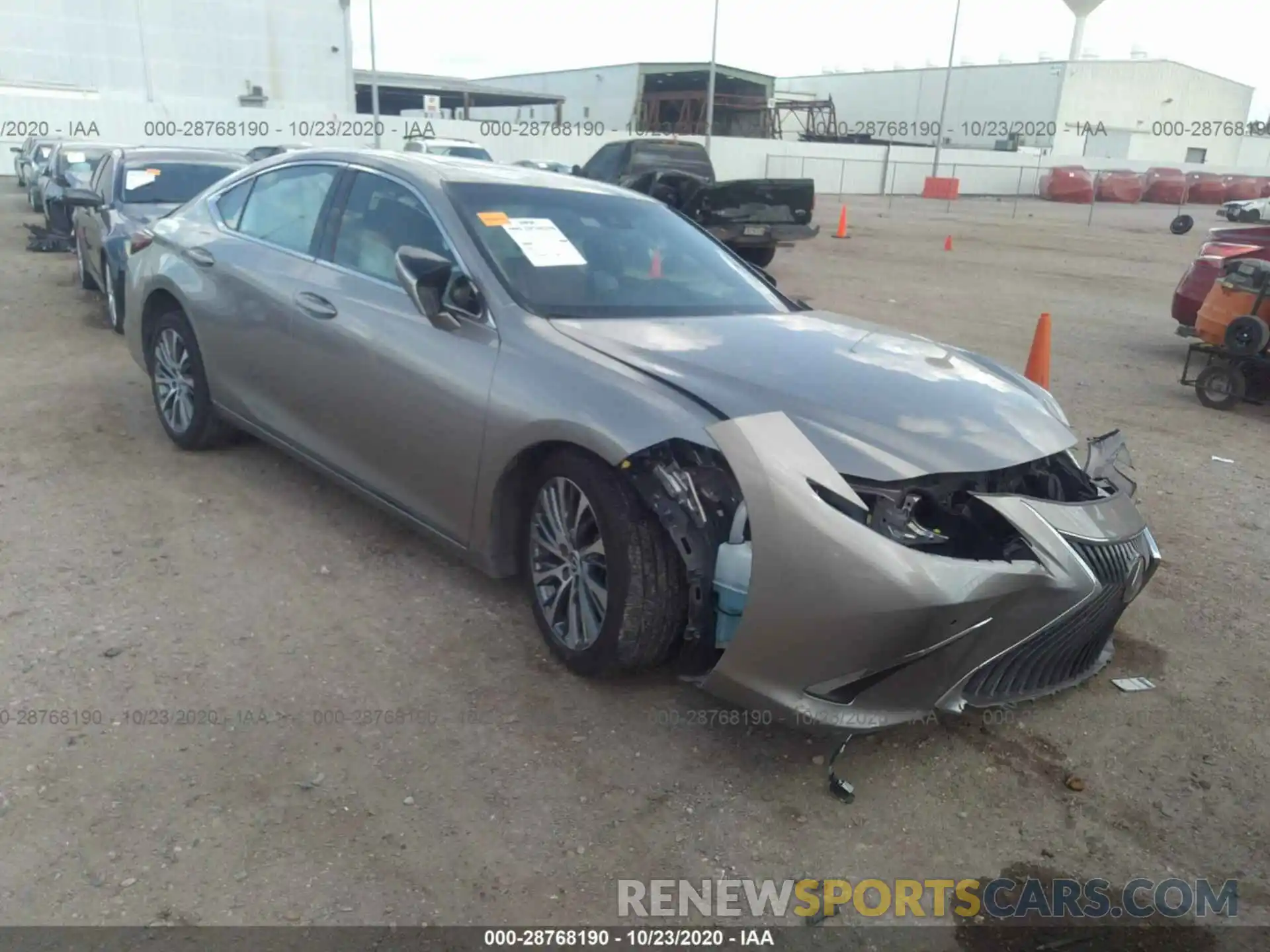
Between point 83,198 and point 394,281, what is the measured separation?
6.03 meters

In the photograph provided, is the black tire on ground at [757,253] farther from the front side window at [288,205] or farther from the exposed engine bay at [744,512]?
the exposed engine bay at [744,512]

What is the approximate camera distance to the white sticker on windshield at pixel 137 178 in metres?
8.69

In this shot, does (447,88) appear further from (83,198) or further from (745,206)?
(83,198)

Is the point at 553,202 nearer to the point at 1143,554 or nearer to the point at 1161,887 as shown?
the point at 1143,554

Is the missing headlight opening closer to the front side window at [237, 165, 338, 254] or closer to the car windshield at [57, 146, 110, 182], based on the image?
the front side window at [237, 165, 338, 254]

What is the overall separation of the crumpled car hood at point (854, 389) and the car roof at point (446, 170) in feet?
3.37

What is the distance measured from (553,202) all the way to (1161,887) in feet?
10.8

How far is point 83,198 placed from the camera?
27.7 ft

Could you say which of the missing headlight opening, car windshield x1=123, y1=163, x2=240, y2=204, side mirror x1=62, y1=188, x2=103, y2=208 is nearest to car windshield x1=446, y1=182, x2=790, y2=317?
the missing headlight opening

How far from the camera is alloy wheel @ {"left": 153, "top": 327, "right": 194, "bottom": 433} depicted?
5.30 m

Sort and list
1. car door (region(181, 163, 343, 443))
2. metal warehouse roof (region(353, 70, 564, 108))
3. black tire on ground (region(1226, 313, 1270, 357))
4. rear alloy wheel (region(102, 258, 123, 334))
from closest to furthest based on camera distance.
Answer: car door (region(181, 163, 343, 443)), black tire on ground (region(1226, 313, 1270, 357)), rear alloy wheel (region(102, 258, 123, 334)), metal warehouse roof (region(353, 70, 564, 108))

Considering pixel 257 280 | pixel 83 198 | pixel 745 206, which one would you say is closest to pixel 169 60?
pixel 745 206

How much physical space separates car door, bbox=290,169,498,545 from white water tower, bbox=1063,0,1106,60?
75.3m

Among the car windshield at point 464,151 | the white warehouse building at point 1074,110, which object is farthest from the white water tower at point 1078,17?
the car windshield at point 464,151
